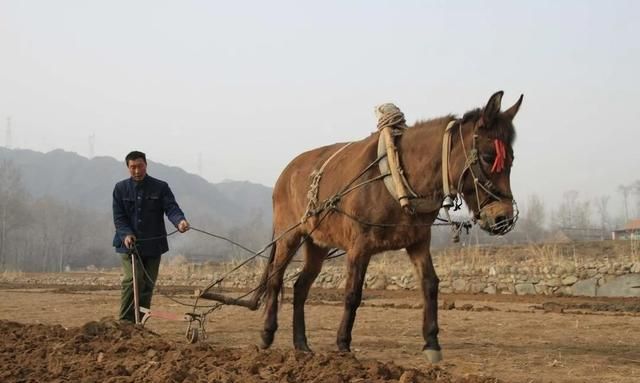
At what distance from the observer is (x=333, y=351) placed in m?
5.33

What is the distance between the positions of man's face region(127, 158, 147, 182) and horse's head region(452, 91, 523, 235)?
3579mm

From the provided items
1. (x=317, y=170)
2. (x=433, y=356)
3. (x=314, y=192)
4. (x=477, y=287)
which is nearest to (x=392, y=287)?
(x=477, y=287)

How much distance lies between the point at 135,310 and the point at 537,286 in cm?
1391

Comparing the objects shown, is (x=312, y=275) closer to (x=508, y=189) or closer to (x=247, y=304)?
(x=247, y=304)

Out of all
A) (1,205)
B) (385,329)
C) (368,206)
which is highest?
(1,205)

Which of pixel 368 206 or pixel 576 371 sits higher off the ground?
pixel 368 206

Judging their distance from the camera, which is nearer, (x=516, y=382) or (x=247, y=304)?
(x=516, y=382)

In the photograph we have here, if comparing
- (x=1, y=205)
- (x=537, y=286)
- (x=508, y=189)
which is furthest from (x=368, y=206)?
(x=1, y=205)

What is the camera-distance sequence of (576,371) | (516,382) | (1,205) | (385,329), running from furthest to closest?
(1,205) < (385,329) < (576,371) < (516,382)

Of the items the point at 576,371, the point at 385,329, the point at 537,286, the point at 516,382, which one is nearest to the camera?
the point at 516,382

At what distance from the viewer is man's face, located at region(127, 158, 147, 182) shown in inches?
273

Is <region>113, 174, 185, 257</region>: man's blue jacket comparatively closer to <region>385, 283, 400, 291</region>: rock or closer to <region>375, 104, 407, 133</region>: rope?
<region>375, 104, 407, 133</region>: rope

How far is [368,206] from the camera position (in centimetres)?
578

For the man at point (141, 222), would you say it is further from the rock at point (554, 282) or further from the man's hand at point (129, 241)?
the rock at point (554, 282)
